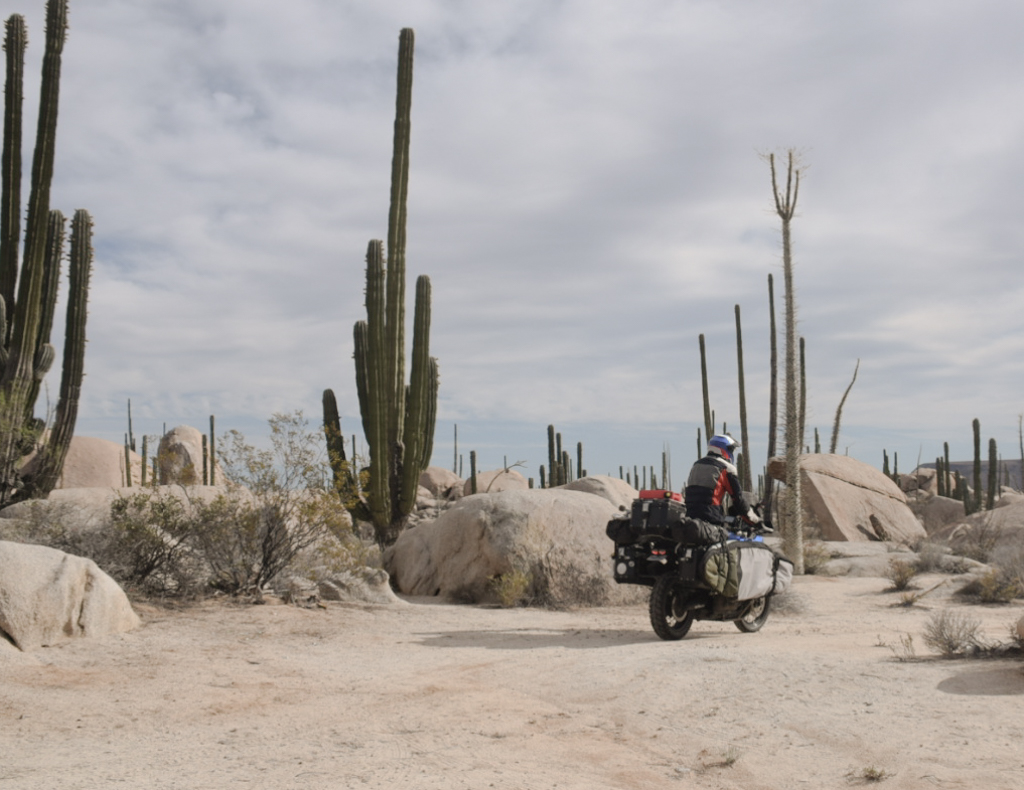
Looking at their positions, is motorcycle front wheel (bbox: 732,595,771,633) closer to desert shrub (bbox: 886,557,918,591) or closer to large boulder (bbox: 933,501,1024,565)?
desert shrub (bbox: 886,557,918,591)

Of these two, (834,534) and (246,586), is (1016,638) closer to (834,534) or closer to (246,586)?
(246,586)

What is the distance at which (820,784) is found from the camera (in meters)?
4.62

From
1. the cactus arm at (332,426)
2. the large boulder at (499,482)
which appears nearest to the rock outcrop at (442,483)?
the large boulder at (499,482)

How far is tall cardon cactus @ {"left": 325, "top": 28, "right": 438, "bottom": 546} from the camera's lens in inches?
573

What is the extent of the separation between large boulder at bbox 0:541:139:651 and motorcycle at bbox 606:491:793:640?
15.3 ft

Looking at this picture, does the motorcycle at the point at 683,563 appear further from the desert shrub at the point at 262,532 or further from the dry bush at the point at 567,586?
the desert shrub at the point at 262,532

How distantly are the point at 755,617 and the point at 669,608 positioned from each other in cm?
141

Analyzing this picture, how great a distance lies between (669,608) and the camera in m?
8.87

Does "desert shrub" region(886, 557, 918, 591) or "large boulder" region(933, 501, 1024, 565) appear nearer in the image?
"desert shrub" region(886, 557, 918, 591)

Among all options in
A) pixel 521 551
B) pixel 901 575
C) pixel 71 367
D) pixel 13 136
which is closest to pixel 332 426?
pixel 71 367

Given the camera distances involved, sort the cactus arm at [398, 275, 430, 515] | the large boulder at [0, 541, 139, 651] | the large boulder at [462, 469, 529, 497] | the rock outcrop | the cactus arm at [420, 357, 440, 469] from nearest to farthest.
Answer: the large boulder at [0, 541, 139, 651]
the cactus arm at [398, 275, 430, 515]
the cactus arm at [420, 357, 440, 469]
the large boulder at [462, 469, 529, 497]
the rock outcrop

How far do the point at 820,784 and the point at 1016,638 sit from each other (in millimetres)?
3383

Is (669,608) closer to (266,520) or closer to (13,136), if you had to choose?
(266,520)

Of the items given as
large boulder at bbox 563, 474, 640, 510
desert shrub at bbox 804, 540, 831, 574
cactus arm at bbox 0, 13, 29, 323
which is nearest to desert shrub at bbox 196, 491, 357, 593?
cactus arm at bbox 0, 13, 29, 323
